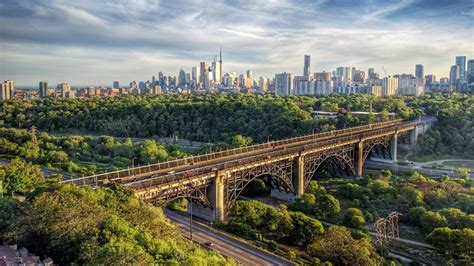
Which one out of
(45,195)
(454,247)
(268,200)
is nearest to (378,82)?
(268,200)

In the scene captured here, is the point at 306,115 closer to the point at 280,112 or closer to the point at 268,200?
the point at 280,112

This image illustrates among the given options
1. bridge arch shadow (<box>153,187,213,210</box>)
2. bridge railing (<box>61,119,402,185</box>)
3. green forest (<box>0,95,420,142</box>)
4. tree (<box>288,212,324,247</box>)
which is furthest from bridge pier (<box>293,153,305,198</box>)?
green forest (<box>0,95,420,142</box>)

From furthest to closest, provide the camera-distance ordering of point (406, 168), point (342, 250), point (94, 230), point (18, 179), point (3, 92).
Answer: point (3, 92) < point (406, 168) < point (18, 179) < point (342, 250) < point (94, 230)

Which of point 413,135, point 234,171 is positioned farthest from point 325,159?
point 413,135

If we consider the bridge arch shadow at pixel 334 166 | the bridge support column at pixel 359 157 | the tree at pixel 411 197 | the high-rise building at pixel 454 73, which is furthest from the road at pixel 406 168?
the high-rise building at pixel 454 73

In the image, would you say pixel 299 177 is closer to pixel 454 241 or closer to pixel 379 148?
pixel 454 241

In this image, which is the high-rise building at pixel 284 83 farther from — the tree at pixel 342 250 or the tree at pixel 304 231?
the tree at pixel 342 250

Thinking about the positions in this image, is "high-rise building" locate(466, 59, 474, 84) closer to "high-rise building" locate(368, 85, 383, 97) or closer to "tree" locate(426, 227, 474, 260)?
"high-rise building" locate(368, 85, 383, 97)

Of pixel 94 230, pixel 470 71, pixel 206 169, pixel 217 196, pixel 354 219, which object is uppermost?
pixel 470 71
